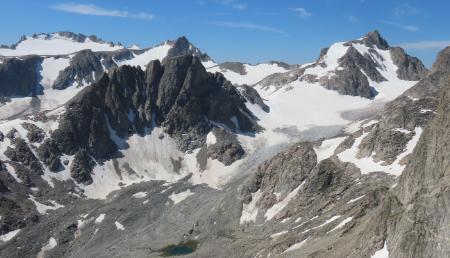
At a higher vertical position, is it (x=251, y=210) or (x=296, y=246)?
(x=296, y=246)

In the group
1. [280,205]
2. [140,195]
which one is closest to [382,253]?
Result: [280,205]

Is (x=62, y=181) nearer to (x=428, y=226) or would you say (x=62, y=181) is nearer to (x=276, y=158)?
(x=276, y=158)

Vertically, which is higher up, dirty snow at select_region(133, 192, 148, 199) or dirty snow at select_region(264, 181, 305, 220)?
dirty snow at select_region(264, 181, 305, 220)

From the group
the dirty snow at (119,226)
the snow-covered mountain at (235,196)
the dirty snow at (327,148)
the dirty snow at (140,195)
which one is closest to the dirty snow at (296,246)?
the snow-covered mountain at (235,196)

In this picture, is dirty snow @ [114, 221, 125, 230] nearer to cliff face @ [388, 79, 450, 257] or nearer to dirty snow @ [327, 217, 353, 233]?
dirty snow @ [327, 217, 353, 233]

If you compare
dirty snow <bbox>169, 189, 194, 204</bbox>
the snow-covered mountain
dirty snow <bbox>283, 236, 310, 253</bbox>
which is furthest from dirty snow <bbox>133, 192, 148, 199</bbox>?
dirty snow <bbox>283, 236, 310, 253</bbox>

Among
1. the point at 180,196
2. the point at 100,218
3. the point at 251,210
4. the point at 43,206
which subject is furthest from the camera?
the point at 180,196

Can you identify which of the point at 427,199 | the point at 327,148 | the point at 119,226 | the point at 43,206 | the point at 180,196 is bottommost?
the point at 119,226

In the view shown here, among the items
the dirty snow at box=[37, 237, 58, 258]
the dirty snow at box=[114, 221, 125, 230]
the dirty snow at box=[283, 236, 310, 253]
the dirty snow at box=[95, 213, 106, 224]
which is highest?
the dirty snow at box=[283, 236, 310, 253]

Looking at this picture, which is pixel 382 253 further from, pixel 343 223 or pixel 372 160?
pixel 372 160

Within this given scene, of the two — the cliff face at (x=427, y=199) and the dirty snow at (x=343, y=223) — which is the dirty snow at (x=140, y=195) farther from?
the cliff face at (x=427, y=199)

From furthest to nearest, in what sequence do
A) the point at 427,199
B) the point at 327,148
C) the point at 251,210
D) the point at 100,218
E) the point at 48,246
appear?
the point at 100,218
the point at 48,246
the point at 327,148
the point at 251,210
the point at 427,199
